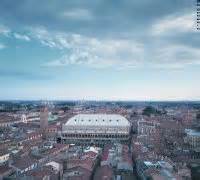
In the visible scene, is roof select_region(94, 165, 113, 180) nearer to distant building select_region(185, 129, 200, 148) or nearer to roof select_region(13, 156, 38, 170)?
roof select_region(13, 156, 38, 170)

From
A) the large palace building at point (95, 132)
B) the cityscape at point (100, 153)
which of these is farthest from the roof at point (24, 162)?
the large palace building at point (95, 132)

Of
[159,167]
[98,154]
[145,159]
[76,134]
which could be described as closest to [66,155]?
[98,154]

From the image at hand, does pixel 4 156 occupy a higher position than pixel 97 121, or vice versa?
pixel 97 121

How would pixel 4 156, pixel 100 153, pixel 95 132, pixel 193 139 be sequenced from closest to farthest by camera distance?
pixel 4 156, pixel 100 153, pixel 193 139, pixel 95 132

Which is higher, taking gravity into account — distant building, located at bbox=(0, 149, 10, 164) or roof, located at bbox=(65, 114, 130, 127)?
roof, located at bbox=(65, 114, 130, 127)

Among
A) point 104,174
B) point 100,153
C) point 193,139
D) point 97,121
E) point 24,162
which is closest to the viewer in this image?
point 104,174

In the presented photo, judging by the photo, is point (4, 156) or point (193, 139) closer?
point (4, 156)

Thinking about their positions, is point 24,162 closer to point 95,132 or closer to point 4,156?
point 4,156

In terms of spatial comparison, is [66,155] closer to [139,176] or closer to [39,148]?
[39,148]

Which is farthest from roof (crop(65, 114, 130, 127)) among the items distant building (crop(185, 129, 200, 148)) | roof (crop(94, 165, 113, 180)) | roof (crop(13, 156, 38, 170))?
roof (crop(94, 165, 113, 180))

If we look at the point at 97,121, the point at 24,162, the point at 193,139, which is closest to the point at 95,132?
the point at 97,121

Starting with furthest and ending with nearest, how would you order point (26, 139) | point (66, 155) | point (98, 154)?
point (26, 139) < point (98, 154) < point (66, 155)
